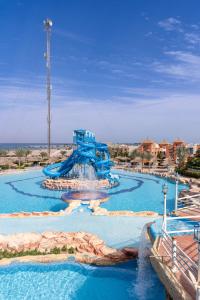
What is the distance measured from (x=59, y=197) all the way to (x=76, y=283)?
1076 centimetres

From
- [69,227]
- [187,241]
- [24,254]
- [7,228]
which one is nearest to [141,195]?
[69,227]

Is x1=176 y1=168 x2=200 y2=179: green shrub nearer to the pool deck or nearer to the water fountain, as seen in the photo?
the water fountain

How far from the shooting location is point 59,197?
17562mm

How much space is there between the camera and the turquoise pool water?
6.44 meters

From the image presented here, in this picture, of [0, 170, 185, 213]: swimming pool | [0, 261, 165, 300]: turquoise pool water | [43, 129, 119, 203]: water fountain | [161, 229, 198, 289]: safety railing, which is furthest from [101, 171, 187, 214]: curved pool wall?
[161, 229, 198, 289]: safety railing

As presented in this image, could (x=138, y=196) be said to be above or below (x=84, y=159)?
below

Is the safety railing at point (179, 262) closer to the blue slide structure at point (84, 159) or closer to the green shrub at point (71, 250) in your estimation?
the green shrub at point (71, 250)

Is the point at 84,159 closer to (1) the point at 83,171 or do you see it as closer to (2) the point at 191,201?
(1) the point at 83,171

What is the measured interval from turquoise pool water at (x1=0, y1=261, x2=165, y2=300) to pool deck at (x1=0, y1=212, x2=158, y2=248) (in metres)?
1.31

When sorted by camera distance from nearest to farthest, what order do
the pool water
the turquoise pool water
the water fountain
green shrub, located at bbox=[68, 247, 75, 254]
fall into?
1. the turquoise pool water
2. green shrub, located at bbox=[68, 247, 75, 254]
3. the pool water
4. the water fountain

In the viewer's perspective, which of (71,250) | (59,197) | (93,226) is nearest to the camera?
(71,250)

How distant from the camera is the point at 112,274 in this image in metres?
7.40

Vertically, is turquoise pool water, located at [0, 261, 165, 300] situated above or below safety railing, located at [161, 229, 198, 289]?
below

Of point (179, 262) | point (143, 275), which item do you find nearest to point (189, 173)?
point (143, 275)
